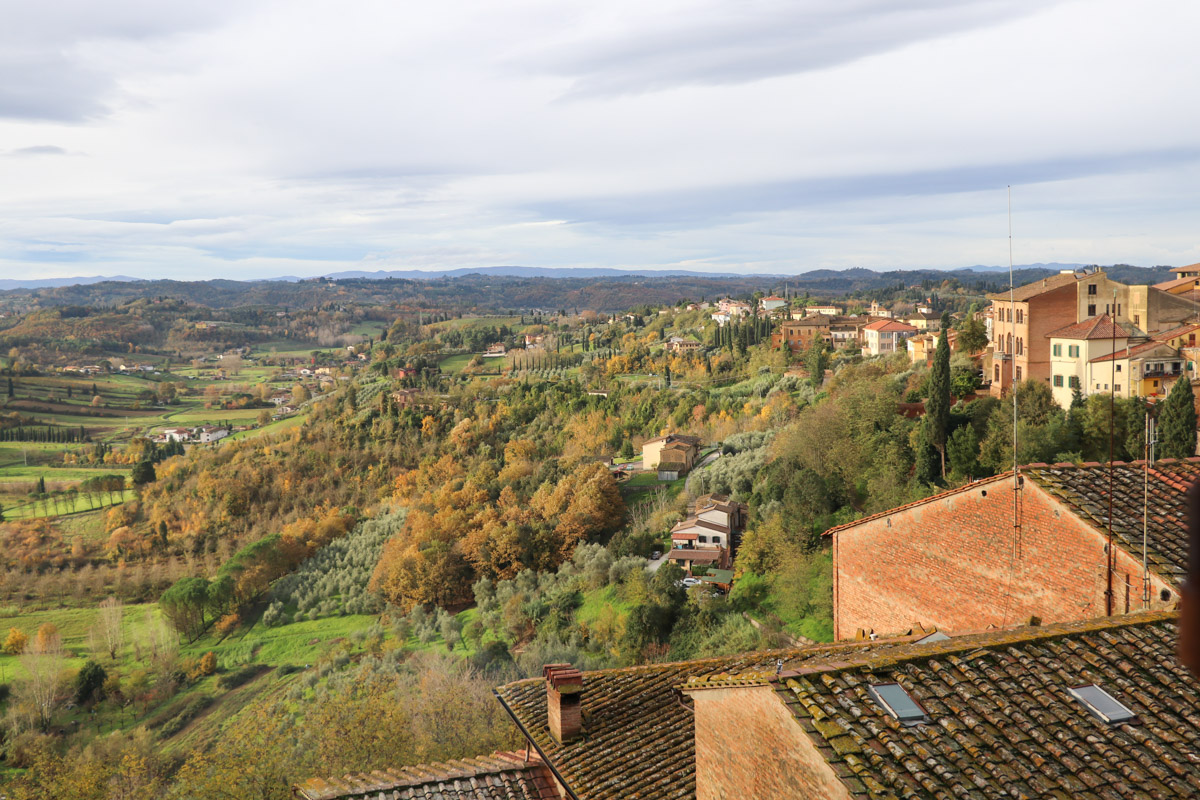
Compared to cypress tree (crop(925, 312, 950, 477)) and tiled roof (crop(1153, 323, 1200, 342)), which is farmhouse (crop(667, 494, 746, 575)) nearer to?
cypress tree (crop(925, 312, 950, 477))

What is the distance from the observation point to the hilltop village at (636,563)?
16.6 feet

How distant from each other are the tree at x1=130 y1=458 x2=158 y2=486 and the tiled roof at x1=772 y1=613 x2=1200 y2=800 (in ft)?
225

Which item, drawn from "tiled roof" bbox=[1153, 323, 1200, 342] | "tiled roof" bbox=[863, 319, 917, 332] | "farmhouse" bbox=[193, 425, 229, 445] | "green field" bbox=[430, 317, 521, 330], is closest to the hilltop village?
"tiled roof" bbox=[1153, 323, 1200, 342]

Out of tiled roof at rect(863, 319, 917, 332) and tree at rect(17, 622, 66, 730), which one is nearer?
tree at rect(17, 622, 66, 730)

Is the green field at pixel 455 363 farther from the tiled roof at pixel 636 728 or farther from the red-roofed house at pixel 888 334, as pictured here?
the tiled roof at pixel 636 728

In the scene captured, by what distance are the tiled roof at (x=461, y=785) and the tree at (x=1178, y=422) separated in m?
18.6

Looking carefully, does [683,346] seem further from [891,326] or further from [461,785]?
[461,785]

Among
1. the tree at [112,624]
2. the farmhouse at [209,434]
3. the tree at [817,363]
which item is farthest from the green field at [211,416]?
the tree at [817,363]

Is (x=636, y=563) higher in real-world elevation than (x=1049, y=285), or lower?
lower

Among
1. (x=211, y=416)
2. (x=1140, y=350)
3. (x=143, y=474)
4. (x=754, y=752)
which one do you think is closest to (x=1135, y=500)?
(x=754, y=752)

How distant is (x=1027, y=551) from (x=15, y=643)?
164 ft

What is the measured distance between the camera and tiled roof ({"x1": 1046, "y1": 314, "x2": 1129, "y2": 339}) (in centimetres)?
2444

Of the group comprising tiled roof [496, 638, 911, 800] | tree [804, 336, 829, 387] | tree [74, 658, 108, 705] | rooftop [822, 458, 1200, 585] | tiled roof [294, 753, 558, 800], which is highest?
rooftop [822, 458, 1200, 585]

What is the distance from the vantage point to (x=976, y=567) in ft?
27.8
